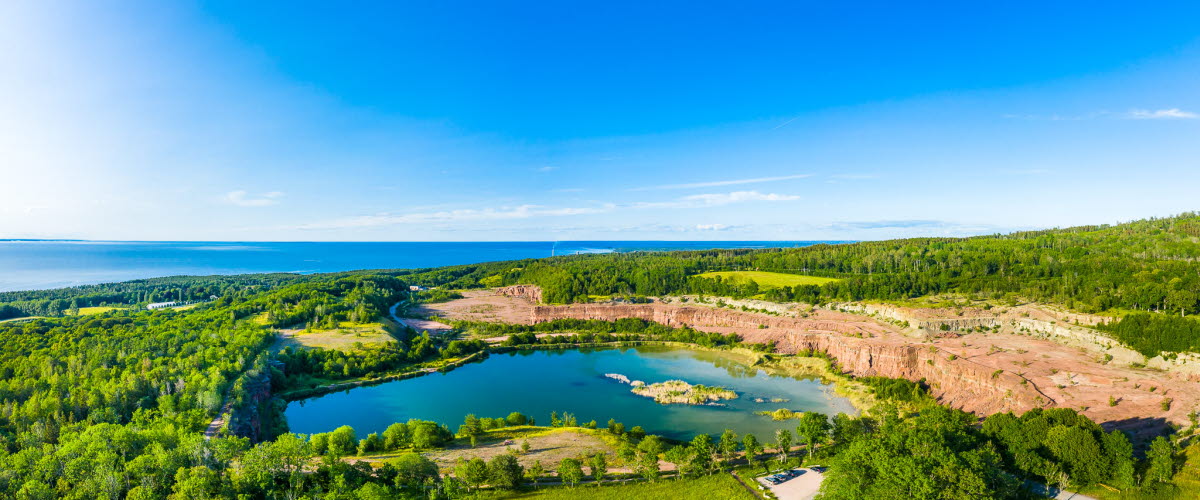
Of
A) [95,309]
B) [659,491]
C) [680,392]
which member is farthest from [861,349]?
[95,309]

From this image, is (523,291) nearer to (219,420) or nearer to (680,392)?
(680,392)

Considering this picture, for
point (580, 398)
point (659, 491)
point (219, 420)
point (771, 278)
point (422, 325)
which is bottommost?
point (580, 398)

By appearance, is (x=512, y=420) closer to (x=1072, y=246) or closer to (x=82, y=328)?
(x=82, y=328)

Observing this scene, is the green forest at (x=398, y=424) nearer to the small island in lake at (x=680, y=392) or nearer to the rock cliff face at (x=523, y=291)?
the small island in lake at (x=680, y=392)

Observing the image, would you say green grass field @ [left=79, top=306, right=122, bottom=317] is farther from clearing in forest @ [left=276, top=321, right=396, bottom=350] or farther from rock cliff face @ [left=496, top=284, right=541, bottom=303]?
rock cliff face @ [left=496, top=284, right=541, bottom=303]

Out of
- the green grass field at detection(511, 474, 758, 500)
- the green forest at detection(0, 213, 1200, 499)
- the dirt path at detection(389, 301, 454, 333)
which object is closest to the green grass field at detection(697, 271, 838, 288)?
the green forest at detection(0, 213, 1200, 499)

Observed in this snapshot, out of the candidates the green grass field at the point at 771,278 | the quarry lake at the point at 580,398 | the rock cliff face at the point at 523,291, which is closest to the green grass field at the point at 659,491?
the quarry lake at the point at 580,398

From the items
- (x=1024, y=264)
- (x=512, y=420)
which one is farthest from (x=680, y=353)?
(x=1024, y=264)
